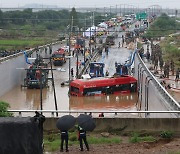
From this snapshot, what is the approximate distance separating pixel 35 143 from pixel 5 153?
21.3 inches

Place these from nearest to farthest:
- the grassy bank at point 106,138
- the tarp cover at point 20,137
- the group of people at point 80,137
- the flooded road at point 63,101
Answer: the tarp cover at point 20,137
the group of people at point 80,137
the grassy bank at point 106,138
the flooded road at point 63,101

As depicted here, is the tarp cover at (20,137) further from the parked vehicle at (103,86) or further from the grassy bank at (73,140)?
the parked vehicle at (103,86)

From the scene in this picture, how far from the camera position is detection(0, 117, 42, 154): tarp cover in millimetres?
8211

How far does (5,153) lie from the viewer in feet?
26.8

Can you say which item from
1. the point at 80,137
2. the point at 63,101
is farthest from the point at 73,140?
the point at 63,101

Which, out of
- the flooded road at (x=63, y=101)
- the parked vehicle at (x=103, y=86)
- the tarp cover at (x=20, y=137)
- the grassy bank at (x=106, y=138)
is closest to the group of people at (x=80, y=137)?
the grassy bank at (x=106, y=138)

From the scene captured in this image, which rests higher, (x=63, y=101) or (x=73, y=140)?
(x=73, y=140)

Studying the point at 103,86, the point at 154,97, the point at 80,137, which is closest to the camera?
the point at 80,137

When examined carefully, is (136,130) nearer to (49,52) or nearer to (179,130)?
(179,130)

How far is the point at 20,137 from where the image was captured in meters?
8.27

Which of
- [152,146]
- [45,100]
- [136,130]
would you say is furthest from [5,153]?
[45,100]

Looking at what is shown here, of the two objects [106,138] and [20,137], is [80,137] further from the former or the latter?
[20,137]

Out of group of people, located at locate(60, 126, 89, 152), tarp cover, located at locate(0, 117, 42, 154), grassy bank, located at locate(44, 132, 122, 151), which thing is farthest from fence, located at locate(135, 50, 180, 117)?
tarp cover, located at locate(0, 117, 42, 154)

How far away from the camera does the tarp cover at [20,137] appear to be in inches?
323
